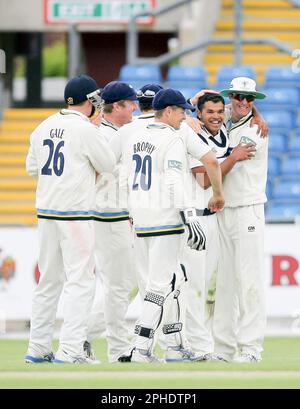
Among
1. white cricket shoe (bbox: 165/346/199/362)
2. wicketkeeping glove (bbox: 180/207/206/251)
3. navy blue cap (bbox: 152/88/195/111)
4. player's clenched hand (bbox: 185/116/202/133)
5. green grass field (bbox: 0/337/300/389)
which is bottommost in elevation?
white cricket shoe (bbox: 165/346/199/362)

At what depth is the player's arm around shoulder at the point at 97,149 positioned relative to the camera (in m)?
10.8

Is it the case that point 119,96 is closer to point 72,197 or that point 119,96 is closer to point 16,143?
point 72,197

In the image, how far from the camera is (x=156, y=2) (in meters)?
22.5

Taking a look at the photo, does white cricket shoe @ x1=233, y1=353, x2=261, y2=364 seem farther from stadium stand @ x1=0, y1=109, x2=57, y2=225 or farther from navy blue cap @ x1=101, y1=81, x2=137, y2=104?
stadium stand @ x1=0, y1=109, x2=57, y2=225

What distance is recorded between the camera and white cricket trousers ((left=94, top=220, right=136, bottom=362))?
11758mm

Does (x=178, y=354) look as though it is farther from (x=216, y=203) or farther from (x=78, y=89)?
(x=78, y=89)

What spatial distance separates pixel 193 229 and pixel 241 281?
3.46ft

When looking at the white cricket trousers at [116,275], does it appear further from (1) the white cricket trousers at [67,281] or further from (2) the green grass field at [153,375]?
(2) the green grass field at [153,375]

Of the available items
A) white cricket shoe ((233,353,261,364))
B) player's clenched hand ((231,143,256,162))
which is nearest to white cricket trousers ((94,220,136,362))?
white cricket shoe ((233,353,261,364))

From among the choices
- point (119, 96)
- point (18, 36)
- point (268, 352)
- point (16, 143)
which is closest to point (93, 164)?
point (119, 96)

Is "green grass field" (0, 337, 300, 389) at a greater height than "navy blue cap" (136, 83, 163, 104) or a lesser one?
lesser

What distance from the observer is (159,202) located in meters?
10.8

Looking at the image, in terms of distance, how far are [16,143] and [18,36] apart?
6.41 metres

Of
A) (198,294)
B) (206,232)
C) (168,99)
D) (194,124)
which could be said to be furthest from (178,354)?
(168,99)
